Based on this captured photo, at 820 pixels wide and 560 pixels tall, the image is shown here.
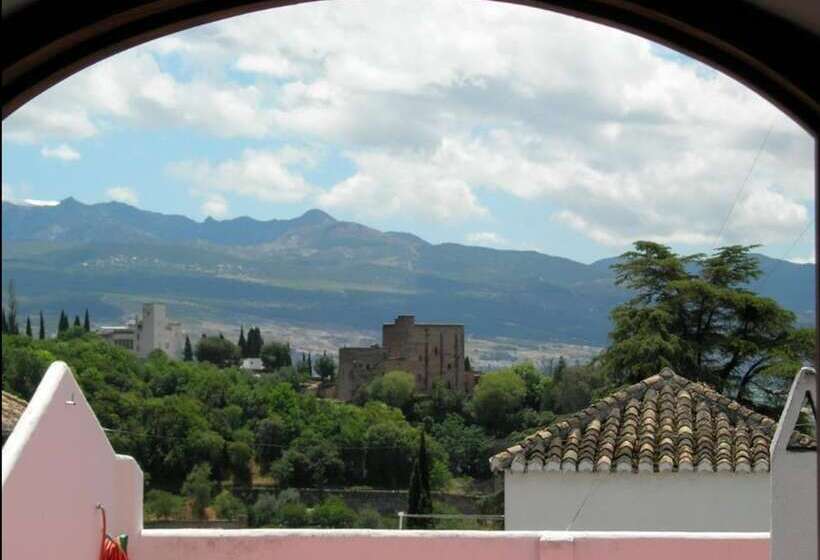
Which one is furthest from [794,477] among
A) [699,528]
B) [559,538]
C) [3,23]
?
[3,23]

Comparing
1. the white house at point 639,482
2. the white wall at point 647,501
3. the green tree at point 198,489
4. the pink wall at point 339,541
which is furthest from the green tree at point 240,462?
the pink wall at point 339,541

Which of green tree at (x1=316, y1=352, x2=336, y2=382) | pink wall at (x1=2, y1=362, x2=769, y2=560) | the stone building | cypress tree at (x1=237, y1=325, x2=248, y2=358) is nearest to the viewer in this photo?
pink wall at (x1=2, y1=362, x2=769, y2=560)

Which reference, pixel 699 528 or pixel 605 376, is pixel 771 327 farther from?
pixel 699 528

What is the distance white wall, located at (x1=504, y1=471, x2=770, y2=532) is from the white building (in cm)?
8661

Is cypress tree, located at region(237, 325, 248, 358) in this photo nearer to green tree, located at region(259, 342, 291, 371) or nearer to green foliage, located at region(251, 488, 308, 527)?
green tree, located at region(259, 342, 291, 371)

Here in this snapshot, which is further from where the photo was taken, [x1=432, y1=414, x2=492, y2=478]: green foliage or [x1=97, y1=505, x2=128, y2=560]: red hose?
[x1=432, y1=414, x2=492, y2=478]: green foliage

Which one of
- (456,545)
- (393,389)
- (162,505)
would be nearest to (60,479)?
(456,545)

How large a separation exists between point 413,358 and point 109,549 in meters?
71.9

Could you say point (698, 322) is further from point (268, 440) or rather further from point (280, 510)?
point (268, 440)

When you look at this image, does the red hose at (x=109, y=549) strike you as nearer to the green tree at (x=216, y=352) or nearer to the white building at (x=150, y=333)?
the green tree at (x=216, y=352)

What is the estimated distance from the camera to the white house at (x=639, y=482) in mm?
9422

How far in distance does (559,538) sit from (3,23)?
6.03m

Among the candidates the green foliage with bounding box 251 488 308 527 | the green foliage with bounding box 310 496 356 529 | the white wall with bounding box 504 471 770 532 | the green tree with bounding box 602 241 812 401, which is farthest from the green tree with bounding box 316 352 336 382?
the white wall with bounding box 504 471 770 532

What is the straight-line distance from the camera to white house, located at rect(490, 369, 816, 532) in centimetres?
942
